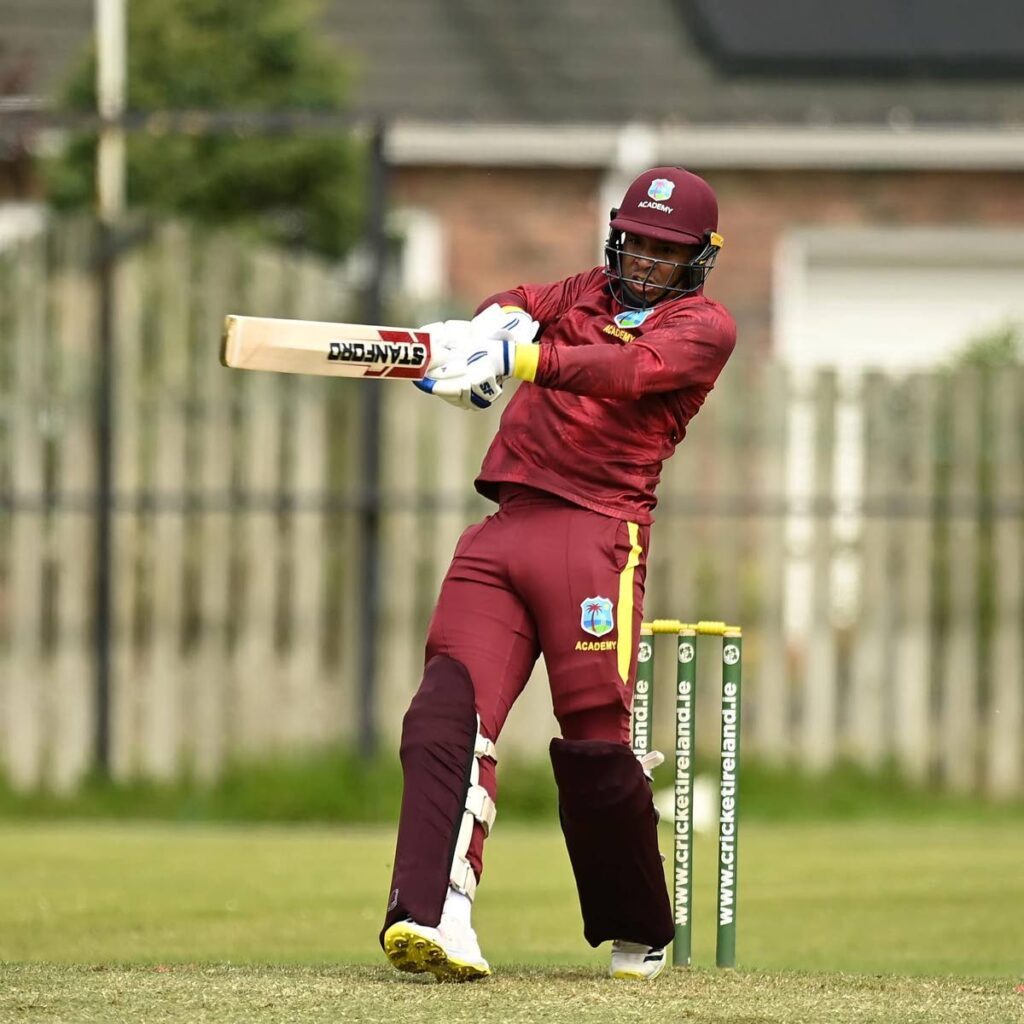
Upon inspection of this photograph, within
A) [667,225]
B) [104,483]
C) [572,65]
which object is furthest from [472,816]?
[572,65]

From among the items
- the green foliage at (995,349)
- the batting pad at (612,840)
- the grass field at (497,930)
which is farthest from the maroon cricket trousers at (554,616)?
the green foliage at (995,349)

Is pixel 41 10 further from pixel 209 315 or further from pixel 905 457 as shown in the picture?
pixel 905 457

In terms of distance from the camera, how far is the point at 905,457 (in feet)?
32.4

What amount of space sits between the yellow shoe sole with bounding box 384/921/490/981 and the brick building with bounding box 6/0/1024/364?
27.8 ft

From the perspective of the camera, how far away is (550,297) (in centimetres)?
529

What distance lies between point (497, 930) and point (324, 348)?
99.1 inches

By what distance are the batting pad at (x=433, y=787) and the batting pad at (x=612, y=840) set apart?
21 centimetres

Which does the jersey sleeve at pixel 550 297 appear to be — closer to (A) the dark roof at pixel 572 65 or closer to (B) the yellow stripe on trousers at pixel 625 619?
(B) the yellow stripe on trousers at pixel 625 619

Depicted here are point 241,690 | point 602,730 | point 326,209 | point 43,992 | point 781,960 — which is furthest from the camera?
point 326,209

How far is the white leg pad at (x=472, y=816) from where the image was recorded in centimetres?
481

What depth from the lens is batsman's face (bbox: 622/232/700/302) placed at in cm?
508

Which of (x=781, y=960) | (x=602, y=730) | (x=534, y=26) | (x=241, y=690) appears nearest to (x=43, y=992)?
(x=602, y=730)

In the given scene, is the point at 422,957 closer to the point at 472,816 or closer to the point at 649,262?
the point at 472,816

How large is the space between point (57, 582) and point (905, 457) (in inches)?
146
